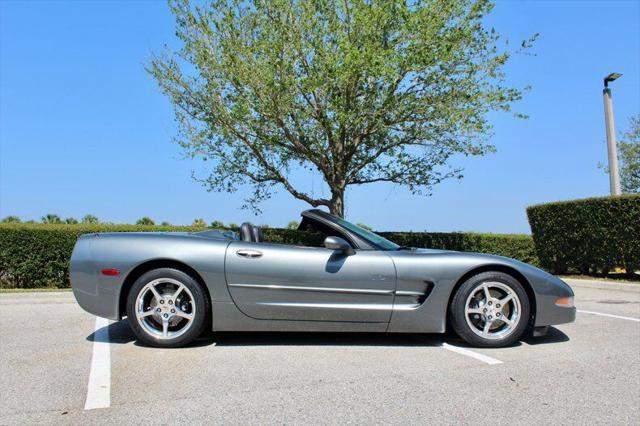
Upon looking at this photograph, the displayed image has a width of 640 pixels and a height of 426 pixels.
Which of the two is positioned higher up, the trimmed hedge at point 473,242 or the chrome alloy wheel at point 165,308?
the trimmed hedge at point 473,242

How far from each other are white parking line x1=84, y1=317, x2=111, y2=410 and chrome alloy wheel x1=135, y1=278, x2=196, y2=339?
0.40 m

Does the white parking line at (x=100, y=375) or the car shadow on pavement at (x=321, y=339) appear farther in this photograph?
the car shadow on pavement at (x=321, y=339)

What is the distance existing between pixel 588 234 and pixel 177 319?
1132 centimetres

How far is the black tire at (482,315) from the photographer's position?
4.34m

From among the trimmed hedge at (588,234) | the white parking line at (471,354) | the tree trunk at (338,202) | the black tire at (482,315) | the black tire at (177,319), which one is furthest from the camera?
the tree trunk at (338,202)

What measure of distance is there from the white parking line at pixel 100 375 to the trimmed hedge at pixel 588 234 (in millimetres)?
11293

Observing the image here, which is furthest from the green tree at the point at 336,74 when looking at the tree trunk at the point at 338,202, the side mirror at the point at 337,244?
the side mirror at the point at 337,244

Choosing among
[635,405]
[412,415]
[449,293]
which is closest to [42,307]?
[449,293]

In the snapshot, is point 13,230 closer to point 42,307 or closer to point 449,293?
point 42,307

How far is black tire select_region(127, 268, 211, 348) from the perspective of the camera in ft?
13.8

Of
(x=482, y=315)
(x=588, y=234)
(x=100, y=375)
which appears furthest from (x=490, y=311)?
(x=588, y=234)

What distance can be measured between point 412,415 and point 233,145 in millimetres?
11620

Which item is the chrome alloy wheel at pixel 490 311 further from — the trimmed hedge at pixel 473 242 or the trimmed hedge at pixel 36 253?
the trimmed hedge at pixel 473 242

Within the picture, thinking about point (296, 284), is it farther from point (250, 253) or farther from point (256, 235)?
point (256, 235)
